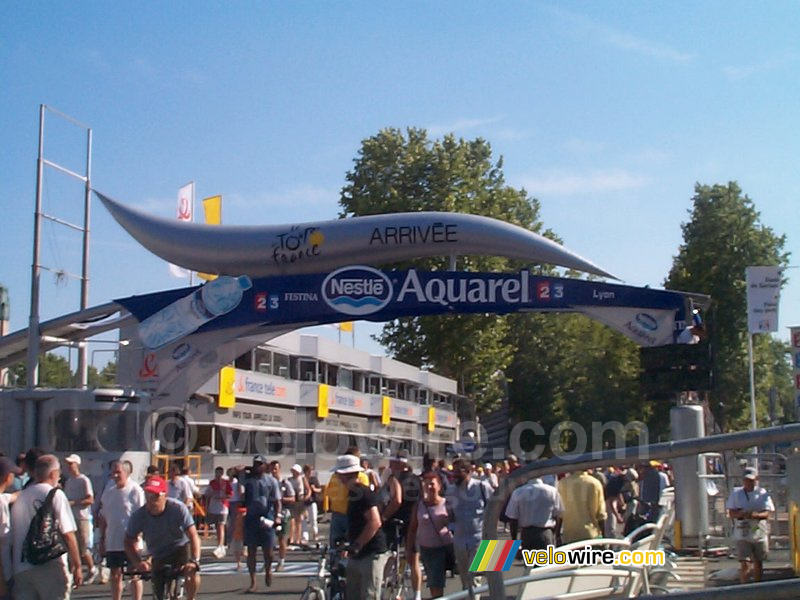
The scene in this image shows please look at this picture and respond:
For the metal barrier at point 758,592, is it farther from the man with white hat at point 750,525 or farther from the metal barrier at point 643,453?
the man with white hat at point 750,525

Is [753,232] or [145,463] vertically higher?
[753,232]

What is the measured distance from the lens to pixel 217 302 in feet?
61.0

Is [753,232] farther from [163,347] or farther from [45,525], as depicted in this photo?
[45,525]

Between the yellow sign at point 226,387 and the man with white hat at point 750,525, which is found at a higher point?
the yellow sign at point 226,387

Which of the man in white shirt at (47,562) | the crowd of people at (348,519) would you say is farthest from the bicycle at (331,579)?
the man in white shirt at (47,562)

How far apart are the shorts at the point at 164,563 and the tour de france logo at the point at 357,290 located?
8.13 meters

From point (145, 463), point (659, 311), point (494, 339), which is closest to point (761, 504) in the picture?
point (659, 311)

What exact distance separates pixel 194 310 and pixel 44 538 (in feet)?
35.1

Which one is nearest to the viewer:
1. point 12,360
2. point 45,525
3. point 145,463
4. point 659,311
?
point 45,525

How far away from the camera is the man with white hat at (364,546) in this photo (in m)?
9.84

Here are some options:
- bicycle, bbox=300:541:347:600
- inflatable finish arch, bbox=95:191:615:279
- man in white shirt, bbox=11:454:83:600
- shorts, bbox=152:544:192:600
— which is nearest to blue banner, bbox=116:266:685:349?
inflatable finish arch, bbox=95:191:615:279

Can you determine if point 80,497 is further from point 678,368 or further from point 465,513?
point 678,368

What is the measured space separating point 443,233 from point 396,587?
829cm

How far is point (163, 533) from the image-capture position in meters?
10.0
